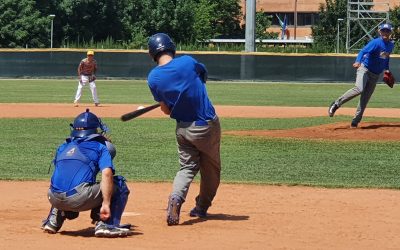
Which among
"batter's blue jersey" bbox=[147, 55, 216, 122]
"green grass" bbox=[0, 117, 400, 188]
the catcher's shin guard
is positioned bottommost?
"green grass" bbox=[0, 117, 400, 188]

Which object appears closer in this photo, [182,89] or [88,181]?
[88,181]

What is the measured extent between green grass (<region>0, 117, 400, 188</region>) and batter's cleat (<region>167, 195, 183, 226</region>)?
11.6 ft

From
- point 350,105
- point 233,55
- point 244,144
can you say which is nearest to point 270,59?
point 233,55

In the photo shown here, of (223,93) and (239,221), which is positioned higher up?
(239,221)

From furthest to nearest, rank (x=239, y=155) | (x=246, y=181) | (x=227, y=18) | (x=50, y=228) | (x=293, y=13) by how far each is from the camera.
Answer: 1. (x=293, y=13)
2. (x=227, y=18)
3. (x=239, y=155)
4. (x=246, y=181)
5. (x=50, y=228)

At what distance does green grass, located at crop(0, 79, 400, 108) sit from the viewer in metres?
30.1

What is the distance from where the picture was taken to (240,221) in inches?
347

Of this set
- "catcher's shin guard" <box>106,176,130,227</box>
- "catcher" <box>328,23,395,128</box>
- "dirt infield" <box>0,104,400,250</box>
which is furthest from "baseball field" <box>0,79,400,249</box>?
"catcher" <box>328,23,395,128</box>

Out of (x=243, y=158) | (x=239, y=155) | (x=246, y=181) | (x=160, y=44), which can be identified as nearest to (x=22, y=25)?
(x=239, y=155)

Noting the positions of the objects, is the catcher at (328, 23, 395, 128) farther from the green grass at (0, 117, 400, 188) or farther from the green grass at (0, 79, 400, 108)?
the green grass at (0, 79, 400, 108)

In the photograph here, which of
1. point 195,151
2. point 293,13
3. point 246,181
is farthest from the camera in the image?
point 293,13

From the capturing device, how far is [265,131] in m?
18.2

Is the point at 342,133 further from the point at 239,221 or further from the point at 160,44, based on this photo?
the point at 160,44

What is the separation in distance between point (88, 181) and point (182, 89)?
1280mm
